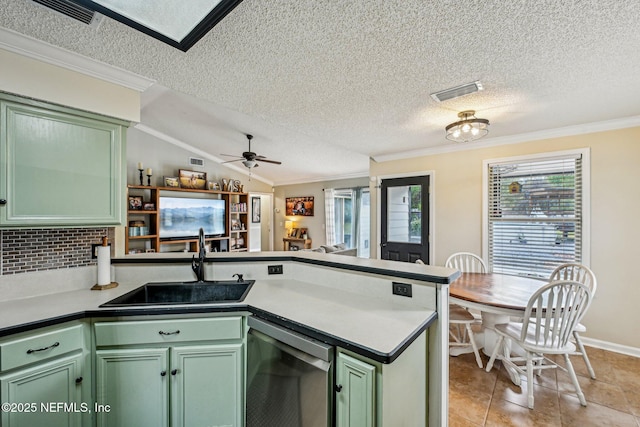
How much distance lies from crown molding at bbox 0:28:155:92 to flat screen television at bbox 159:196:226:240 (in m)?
4.03

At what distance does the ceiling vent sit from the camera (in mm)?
2124

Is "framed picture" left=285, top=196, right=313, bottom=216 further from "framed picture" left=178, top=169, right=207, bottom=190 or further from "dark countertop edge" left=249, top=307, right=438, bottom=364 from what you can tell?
"dark countertop edge" left=249, top=307, right=438, bottom=364

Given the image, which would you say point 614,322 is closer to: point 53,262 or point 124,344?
point 124,344

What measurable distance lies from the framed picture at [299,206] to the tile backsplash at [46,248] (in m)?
5.47

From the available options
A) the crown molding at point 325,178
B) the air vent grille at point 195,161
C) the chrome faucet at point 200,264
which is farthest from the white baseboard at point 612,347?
the air vent grille at point 195,161

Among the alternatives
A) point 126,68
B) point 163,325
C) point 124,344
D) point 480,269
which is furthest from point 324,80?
point 480,269

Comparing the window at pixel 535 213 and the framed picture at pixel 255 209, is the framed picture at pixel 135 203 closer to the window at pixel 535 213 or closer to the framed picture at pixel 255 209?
the framed picture at pixel 255 209

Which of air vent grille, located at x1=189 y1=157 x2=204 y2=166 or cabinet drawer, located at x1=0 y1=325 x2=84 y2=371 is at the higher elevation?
air vent grille, located at x1=189 y1=157 x2=204 y2=166

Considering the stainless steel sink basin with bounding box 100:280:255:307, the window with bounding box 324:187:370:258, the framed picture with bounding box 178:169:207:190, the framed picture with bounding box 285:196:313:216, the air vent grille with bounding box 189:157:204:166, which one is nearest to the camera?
the stainless steel sink basin with bounding box 100:280:255:307

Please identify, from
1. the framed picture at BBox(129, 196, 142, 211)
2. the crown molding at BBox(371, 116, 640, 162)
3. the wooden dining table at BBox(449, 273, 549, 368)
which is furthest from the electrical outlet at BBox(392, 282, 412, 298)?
the framed picture at BBox(129, 196, 142, 211)

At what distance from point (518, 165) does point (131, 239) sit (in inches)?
257

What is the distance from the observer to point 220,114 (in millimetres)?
4301

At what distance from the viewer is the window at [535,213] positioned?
303 cm

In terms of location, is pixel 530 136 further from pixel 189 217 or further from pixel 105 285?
pixel 189 217
